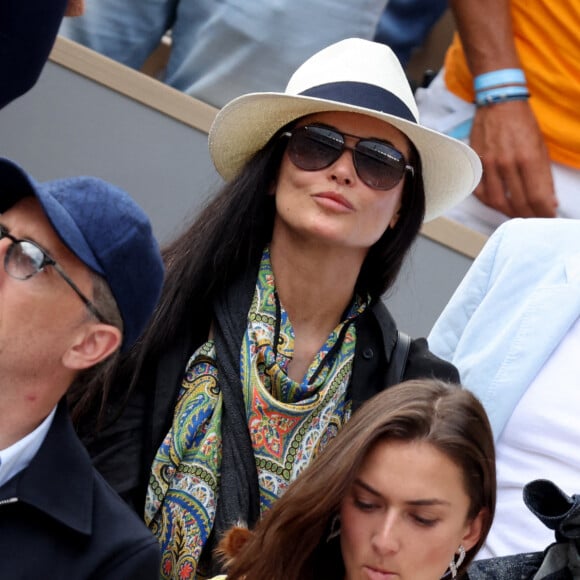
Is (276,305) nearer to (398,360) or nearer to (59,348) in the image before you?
(398,360)

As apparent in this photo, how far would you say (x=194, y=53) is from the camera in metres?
4.34

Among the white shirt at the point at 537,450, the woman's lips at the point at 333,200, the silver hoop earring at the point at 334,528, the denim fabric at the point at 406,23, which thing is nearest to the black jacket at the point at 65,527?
the silver hoop earring at the point at 334,528

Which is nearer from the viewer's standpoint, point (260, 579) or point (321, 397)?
point (260, 579)

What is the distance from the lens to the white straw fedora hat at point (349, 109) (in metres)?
3.14

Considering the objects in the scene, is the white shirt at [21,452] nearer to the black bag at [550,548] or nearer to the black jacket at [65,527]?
the black jacket at [65,527]

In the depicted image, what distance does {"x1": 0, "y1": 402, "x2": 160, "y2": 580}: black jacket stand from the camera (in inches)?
87.5

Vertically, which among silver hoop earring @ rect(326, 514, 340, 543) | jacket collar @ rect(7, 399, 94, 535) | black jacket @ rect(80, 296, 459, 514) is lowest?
black jacket @ rect(80, 296, 459, 514)

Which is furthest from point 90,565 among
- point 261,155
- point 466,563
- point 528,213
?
point 528,213

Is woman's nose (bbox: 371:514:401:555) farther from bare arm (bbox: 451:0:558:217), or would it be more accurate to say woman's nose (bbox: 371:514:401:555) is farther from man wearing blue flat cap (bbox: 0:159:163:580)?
bare arm (bbox: 451:0:558:217)

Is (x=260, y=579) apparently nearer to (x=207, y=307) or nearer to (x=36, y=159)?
(x=207, y=307)

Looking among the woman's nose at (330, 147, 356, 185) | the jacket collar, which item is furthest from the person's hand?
the jacket collar

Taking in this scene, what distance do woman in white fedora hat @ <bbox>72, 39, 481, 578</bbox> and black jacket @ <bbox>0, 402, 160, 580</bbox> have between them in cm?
59

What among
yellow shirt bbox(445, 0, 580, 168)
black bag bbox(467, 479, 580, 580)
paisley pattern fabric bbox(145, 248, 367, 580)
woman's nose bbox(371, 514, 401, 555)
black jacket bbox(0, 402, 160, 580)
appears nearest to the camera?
black jacket bbox(0, 402, 160, 580)

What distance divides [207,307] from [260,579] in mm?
790
